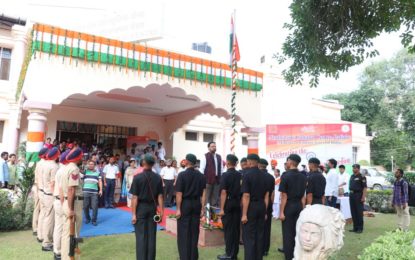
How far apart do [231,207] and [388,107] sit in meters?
28.0

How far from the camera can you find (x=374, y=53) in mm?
6047

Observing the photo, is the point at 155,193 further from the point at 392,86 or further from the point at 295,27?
the point at 392,86

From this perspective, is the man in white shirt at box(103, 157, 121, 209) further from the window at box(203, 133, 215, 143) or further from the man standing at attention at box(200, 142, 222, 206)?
the window at box(203, 133, 215, 143)

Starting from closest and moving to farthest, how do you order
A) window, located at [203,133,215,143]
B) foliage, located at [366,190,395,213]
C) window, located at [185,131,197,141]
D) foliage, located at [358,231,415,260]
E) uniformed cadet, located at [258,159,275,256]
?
foliage, located at [358,231,415,260], uniformed cadet, located at [258,159,275,256], foliage, located at [366,190,395,213], window, located at [185,131,197,141], window, located at [203,133,215,143]

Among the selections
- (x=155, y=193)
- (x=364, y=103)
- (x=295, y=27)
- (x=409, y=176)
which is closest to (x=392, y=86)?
(x=364, y=103)

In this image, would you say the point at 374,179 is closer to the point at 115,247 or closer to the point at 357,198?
the point at 357,198

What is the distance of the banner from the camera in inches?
428

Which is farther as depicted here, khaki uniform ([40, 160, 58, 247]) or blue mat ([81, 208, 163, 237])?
blue mat ([81, 208, 163, 237])

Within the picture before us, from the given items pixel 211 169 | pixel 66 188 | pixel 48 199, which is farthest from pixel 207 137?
pixel 66 188

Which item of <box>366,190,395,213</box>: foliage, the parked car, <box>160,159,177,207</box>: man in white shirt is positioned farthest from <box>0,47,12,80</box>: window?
the parked car

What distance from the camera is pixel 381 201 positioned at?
1230 cm

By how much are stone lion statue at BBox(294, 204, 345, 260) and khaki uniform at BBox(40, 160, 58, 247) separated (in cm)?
442

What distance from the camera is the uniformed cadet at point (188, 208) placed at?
5.03 m

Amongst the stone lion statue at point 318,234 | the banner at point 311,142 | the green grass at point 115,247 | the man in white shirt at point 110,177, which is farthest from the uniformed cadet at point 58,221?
the banner at point 311,142
